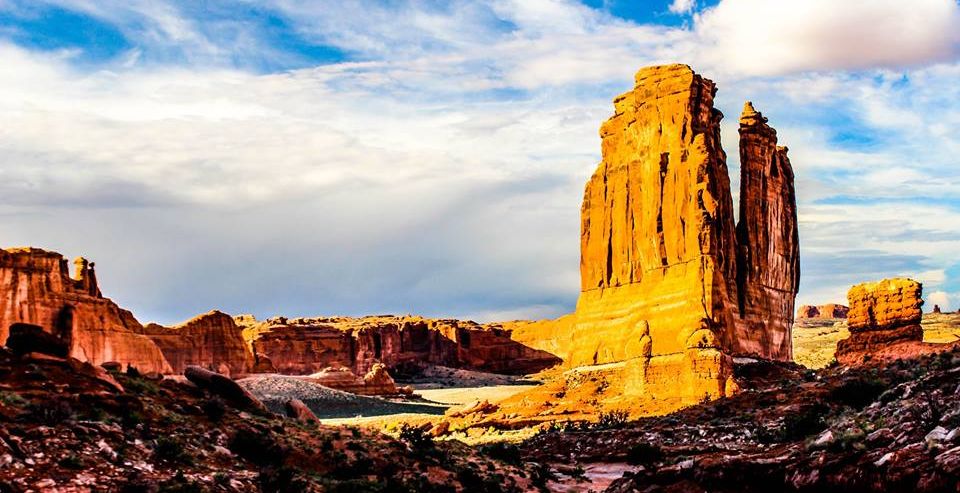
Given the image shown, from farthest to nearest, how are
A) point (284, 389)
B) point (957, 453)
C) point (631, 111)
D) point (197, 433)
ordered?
point (284, 389) → point (631, 111) → point (197, 433) → point (957, 453)

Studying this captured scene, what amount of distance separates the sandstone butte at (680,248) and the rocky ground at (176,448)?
75.4 feet

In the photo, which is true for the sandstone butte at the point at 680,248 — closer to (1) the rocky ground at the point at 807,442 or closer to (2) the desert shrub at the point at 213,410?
(1) the rocky ground at the point at 807,442

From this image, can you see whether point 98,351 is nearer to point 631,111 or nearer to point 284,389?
point 284,389

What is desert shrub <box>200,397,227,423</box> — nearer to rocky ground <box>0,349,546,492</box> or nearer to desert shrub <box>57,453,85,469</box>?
rocky ground <box>0,349,546,492</box>

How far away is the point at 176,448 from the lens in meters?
20.0

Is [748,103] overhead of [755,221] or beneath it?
overhead

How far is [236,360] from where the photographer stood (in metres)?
99.5

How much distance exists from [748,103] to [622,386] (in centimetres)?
1841

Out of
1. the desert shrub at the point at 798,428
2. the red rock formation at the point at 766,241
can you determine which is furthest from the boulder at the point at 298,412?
the red rock formation at the point at 766,241

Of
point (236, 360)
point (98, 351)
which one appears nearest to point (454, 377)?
point (236, 360)

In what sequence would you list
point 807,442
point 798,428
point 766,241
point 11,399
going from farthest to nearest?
point 766,241
point 798,428
point 11,399
point 807,442

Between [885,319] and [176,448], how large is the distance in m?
25.1

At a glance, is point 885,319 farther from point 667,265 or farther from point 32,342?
point 32,342

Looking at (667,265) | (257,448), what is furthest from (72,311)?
(257,448)
